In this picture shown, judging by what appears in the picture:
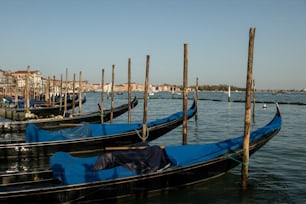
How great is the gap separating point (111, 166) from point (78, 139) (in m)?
3.84

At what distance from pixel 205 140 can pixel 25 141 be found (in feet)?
27.7

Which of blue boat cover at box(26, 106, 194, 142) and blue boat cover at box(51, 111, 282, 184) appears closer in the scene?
blue boat cover at box(51, 111, 282, 184)

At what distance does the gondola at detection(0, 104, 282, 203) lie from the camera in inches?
211

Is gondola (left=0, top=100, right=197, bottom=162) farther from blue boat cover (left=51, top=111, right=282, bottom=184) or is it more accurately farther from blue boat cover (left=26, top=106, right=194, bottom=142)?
blue boat cover (left=51, top=111, right=282, bottom=184)

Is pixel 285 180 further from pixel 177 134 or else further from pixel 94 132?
pixel 177 134

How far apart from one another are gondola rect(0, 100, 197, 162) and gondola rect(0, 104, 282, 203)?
294 cm

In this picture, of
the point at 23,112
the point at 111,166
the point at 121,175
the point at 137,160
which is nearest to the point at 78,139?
the point at 111,166

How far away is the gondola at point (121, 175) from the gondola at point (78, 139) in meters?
A: 2.94

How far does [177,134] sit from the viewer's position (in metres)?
16.0

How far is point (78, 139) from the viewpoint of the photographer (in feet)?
31.2

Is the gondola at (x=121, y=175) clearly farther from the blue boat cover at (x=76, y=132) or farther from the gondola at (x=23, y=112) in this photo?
the gondola at (x=23, y=112)

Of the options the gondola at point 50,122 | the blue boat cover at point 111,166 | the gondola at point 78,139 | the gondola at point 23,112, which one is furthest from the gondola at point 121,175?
the gondola at point 23,112

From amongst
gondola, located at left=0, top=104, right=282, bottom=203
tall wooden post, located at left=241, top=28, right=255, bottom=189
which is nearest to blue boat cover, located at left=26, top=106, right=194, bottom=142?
gondola, located at left=0, top=104, right=282, bottom=203

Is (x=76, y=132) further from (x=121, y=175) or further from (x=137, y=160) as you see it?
(x=121, y=175)
